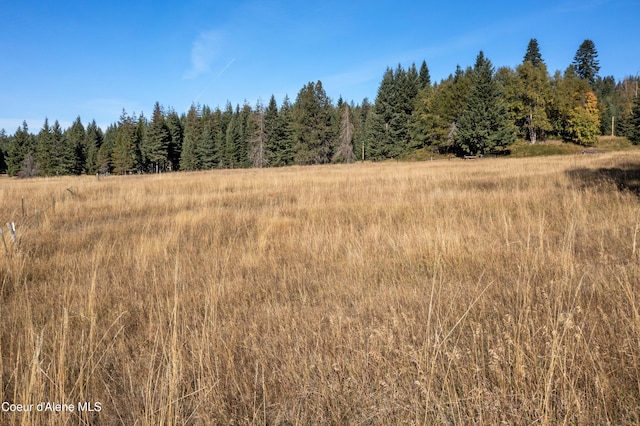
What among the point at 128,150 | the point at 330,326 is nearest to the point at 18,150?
the point at 128,150

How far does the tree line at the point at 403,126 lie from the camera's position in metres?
41.7

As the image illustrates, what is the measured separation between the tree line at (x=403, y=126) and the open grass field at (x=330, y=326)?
40.6 metres

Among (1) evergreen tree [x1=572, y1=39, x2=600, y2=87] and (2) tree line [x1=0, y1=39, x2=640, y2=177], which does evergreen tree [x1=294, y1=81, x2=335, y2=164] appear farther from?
(1) evergreen tree [x1=572, y1=39, x2=600, y2=87]

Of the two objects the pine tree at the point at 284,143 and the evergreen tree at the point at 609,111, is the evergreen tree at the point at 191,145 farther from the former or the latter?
the evergreen tree at the point at 609,111

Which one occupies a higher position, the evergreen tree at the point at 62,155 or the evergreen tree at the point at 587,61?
the evergreen tree at the point at 587,61

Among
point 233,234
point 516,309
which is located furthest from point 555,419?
point 233,234

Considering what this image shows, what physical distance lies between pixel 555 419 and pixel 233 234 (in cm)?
533

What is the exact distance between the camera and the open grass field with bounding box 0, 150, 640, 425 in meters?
1.67

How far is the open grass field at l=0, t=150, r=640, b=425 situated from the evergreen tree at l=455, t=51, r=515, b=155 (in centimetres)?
3709

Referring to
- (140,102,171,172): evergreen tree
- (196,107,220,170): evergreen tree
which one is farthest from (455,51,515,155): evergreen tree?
(140,102,171,172): evergreen tree

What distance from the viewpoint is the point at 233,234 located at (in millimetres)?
6078

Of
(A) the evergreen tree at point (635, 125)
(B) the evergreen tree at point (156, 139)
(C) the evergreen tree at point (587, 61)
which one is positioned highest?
(C) the evergreen tree at point (587, 61)

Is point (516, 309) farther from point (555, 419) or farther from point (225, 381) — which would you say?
point (225, 381)

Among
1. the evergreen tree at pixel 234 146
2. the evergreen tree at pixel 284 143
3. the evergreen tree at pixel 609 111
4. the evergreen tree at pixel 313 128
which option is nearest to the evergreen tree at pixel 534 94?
the evergreen tree at pixel 609 111
